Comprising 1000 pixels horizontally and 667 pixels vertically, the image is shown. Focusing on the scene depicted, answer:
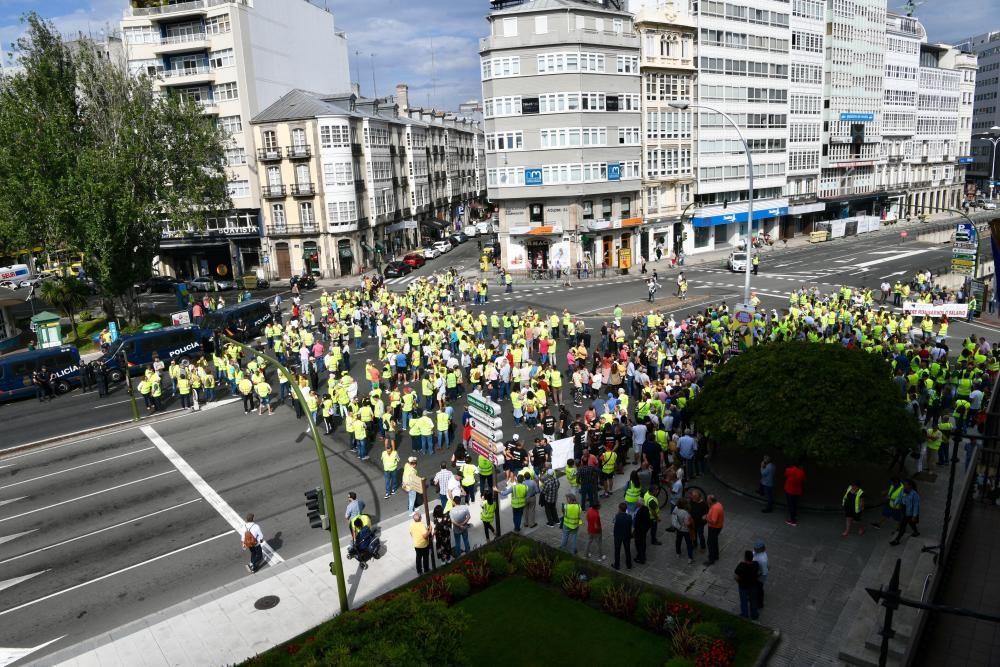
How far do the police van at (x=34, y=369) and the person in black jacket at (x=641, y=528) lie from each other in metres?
30.1

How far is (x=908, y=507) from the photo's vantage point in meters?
15.3

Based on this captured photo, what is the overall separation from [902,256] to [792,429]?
54863 mm

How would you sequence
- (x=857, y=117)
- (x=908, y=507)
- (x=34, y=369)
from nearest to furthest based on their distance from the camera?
1. (x=908, y=507)
2. (x=34, y=369)
3. (x=857, y=117)

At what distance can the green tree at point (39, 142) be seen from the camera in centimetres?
3944

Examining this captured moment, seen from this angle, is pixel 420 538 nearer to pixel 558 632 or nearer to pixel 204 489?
pixel 558 632

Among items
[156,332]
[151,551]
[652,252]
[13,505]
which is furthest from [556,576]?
[652,252]

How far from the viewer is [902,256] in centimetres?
6291

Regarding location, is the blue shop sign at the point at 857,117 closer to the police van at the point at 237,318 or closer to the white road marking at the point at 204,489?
the police van at the point at 237,318

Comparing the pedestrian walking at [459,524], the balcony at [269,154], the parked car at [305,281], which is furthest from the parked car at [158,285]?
the pedestrian walking at [459,524]

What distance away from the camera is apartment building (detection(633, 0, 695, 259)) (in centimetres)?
6347

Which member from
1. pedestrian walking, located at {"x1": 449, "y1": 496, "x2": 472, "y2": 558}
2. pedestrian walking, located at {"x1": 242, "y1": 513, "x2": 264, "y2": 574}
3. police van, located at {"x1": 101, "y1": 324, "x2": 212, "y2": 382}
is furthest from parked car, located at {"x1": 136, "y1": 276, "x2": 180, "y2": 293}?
pedestrian walking, located at {"x1": 449, "y1": 496, "x2": 472, "y2": 558}

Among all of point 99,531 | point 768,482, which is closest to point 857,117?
point 768,482

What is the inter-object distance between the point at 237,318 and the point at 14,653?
27.1 m

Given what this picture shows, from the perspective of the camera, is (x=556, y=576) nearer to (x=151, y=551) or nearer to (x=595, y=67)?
(x=151, y=551)
